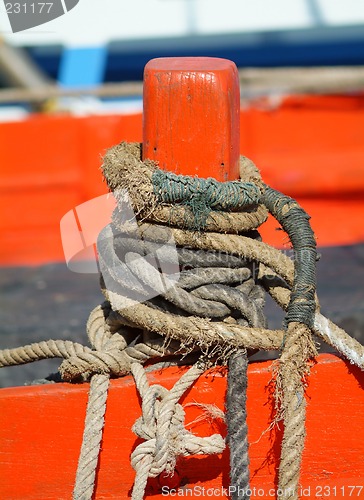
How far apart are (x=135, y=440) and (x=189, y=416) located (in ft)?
0.34

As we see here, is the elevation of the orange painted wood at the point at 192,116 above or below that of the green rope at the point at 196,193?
above

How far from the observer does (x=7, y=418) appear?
1.14m

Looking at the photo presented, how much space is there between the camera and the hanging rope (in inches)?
41.4

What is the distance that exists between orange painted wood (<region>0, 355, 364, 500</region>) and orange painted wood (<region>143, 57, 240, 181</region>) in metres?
0.37

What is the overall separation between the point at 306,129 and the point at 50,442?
3169 mm

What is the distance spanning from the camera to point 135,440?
1.12 m

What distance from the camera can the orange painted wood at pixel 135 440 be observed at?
112 centimetres

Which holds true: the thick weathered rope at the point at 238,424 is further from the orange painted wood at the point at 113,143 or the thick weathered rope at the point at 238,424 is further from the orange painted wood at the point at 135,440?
the orange painted wood at the point at 113,143

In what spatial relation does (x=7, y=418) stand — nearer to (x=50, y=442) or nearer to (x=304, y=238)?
(x=50, y=442)

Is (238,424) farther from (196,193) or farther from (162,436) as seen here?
(196,193)

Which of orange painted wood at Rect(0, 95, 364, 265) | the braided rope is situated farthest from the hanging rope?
orange painted wood at Rect(0, 95, 364, 265)

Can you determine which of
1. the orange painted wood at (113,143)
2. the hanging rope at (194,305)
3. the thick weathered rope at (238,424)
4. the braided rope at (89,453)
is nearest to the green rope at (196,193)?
the hanging rope at (194,305)

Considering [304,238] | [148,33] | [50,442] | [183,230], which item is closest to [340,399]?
[304,238]

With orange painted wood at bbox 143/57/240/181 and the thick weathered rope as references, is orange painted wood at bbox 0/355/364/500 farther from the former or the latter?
orange painted wood at bbox 143/57/240/181
